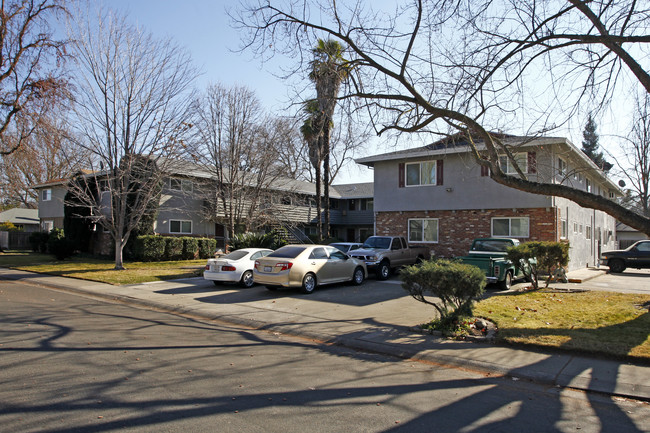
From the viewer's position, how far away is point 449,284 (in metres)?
8.58

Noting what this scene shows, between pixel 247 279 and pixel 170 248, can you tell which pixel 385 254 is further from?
pixel 170 248

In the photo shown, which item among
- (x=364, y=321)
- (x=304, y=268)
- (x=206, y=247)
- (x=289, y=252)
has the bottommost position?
(x=364, y=321)

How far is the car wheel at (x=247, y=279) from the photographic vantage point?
15.7 meters

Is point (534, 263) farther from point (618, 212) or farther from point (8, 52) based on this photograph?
point (8, 52)

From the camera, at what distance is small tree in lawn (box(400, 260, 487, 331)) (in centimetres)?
855

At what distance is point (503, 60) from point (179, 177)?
866 inches

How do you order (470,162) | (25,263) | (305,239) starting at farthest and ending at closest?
1. (305,239)
2. (25,263)
3. (470,162)

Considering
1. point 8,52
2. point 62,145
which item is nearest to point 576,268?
point 62,145

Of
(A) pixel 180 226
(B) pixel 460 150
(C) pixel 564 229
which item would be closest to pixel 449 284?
(B) pixel 460 150

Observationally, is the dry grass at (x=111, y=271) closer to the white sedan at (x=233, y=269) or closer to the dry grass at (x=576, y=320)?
the white sedan at (x=233, y=269)

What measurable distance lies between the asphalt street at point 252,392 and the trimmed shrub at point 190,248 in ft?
63.3

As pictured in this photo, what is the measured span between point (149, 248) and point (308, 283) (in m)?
14.4

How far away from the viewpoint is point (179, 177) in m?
27.7

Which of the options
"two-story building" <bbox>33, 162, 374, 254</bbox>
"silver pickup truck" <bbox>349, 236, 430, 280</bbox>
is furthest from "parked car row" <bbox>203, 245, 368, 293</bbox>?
"two-story building" <bbox>33, 162, 374, 254</bbox>
